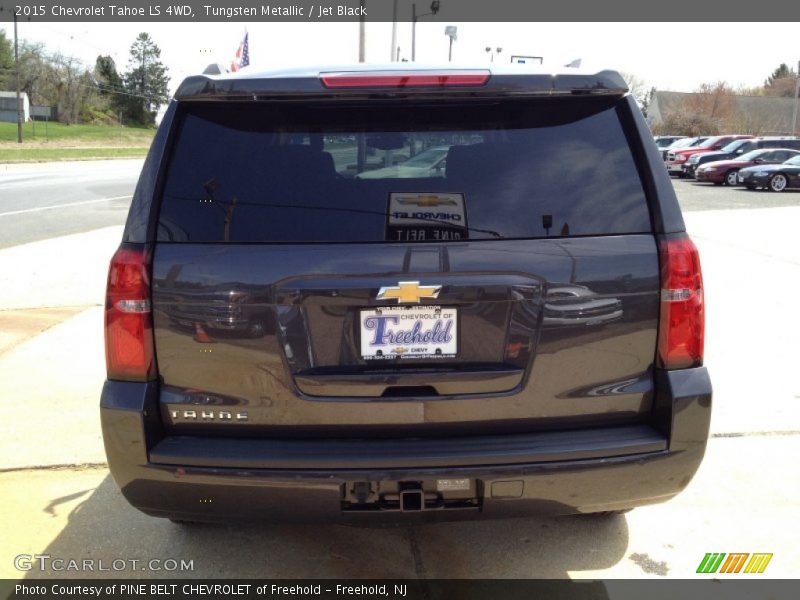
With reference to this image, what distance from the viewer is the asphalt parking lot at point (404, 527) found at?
3.37m

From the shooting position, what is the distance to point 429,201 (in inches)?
104

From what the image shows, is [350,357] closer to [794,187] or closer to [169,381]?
[169,381]

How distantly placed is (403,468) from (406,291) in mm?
592

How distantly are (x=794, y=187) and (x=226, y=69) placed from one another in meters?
29.4

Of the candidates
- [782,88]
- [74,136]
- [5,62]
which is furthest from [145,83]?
[782,88]

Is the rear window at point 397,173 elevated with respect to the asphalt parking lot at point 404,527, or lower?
elevated

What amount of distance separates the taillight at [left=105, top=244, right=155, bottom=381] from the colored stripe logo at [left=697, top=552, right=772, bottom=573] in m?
2.46

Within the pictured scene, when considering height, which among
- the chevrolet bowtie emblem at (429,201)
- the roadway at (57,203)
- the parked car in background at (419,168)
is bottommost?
the roadway at (57,203)

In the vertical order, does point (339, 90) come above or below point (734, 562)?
above

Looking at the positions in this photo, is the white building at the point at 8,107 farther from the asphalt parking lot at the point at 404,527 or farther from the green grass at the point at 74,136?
the asphalt parking lot at the point at 404,527

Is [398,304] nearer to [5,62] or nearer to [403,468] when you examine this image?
[403,468]

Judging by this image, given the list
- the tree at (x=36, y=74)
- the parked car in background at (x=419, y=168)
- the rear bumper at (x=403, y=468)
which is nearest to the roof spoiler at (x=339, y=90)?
the parked car in background at (x=419, y=168)

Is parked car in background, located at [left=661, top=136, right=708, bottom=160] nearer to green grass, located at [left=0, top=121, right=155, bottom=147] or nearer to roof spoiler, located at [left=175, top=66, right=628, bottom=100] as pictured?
roof spoiler, located at [left=175, top=66, right=628, bottom=100]

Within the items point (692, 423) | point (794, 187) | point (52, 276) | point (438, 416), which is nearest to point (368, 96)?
point (438, 416)
